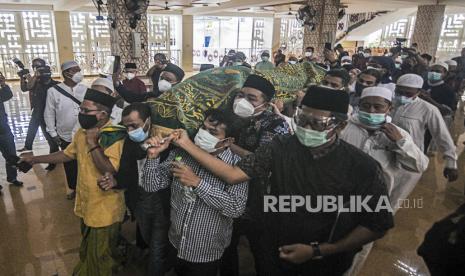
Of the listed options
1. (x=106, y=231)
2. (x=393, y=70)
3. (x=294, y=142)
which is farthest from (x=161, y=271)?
(x=393, y=70)

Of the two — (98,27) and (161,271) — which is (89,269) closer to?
(161,271)

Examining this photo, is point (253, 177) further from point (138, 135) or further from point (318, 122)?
point (138, 135)

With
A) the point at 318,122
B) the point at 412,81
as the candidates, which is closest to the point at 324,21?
the point at 412,81

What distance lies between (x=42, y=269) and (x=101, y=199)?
41.1 inches

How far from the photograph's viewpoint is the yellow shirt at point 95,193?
2.03 metres

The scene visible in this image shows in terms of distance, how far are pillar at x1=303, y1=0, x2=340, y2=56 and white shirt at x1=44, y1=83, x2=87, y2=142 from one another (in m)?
7.01

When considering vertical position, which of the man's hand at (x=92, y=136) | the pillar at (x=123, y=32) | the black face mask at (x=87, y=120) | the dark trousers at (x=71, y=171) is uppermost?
the pillar at (x=123, y=32)

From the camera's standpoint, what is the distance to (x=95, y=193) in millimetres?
2068

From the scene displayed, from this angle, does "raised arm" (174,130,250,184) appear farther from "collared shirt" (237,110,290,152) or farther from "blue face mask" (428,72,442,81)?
"blue face mask" (428,72,442,81)

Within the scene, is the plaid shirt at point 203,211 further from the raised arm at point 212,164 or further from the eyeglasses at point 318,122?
the eyeglasses at point 318,122

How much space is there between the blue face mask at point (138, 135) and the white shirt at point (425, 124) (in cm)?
228

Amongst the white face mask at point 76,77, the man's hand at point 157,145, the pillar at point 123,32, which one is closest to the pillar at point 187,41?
the pillar at point 123,32

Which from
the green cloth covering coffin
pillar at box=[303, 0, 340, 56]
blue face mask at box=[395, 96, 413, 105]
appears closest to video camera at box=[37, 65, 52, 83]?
the green cloth covering coffin

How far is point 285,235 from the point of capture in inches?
61.7
